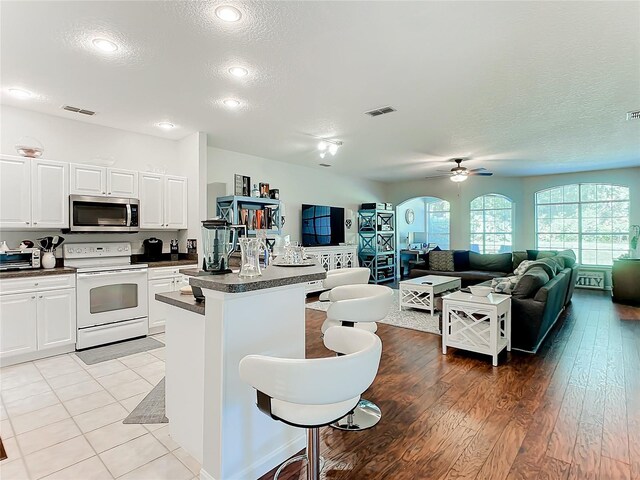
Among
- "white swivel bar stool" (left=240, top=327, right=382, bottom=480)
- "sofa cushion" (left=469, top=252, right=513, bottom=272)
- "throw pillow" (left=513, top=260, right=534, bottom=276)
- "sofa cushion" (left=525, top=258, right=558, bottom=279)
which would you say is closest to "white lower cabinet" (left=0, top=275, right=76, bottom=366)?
"white swivel bar stool" (left=240, top=327, right=382, bottom=480)

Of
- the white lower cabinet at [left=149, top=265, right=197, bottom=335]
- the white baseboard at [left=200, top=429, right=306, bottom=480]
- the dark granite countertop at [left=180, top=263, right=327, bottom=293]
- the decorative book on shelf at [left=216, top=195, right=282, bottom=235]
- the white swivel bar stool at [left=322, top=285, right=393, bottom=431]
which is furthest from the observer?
the decorative book on shelf at [left=216, top=195, right=282, bottom=235]

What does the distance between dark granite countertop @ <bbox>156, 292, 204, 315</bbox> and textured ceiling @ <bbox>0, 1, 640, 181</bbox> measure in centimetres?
176

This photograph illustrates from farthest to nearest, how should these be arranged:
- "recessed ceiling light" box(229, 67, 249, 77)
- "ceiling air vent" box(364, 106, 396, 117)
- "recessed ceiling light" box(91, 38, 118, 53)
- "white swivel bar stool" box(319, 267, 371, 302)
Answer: "ceiling air vent" box(364, 106, 396, 117), "white swivel bar stool" box(319, 267, 371, 302), "recessed ceiling light" box(229, 67, 249, 77), "recessed ceiling light" box(91, 38, 118, 53)

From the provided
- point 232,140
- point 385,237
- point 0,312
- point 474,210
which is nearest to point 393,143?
point 232,140

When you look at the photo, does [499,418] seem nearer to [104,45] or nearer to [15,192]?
[104,45]

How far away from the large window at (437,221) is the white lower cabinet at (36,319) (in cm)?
936

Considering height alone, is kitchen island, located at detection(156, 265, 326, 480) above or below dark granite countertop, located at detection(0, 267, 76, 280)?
below

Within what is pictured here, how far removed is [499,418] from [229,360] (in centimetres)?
200

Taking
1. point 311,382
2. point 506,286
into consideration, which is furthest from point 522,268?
point 311,382

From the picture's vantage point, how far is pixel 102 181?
162 inches

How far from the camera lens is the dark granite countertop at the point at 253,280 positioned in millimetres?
1592

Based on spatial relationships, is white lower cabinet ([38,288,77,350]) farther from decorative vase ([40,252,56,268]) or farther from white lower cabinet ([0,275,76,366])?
decorative vase ([40,252,56,268])

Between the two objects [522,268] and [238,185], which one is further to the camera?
[238,185]

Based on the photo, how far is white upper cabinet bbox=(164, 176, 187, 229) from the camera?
467 centimetres
